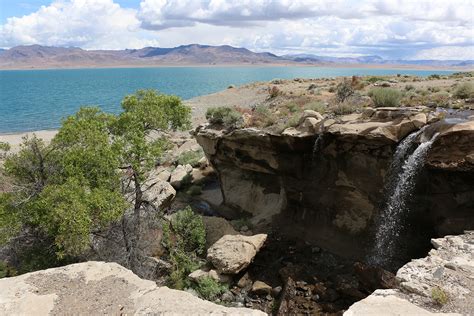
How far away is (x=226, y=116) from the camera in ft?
72.4

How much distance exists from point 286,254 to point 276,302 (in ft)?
11.0

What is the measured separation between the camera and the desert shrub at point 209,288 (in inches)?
621

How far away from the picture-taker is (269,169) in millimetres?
21219

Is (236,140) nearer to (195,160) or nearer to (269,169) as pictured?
(269,169)

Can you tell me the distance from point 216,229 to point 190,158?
12718mm

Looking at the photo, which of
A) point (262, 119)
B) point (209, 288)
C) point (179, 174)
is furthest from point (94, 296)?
point (179, 174)

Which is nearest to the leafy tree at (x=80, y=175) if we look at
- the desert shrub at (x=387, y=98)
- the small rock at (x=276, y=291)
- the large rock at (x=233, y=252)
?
the large rock at (x=233, y=252)

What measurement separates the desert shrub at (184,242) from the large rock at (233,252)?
3.01ft

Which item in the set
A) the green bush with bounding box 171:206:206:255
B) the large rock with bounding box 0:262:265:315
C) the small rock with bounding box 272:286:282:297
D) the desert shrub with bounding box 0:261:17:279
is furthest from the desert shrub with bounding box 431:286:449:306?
the desert shrub with bounding box 0:261:17:279

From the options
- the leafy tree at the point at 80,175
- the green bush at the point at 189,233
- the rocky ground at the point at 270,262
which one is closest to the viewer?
the rocky ground at the point at 270,262

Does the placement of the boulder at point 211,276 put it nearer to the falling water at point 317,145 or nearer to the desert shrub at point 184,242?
the desert shrub at point 184,242

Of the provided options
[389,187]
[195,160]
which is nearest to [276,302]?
[389,187]

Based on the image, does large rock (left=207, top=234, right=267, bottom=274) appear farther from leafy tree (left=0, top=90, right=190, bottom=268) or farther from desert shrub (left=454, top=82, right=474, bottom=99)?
desert shrub (left=454, top=82, right=474, bottom=99)

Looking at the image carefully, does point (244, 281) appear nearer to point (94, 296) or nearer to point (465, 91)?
point (94, 296)
